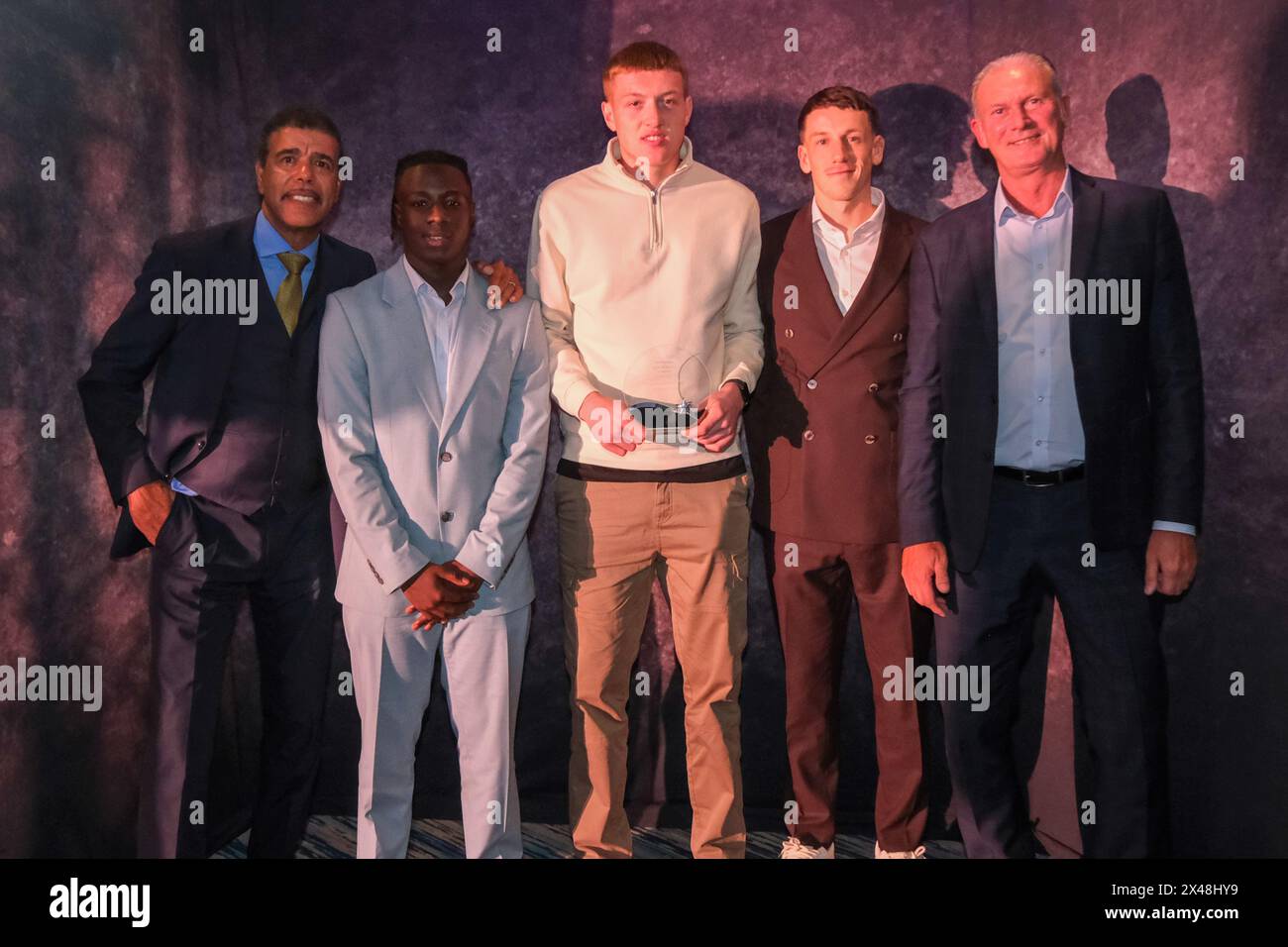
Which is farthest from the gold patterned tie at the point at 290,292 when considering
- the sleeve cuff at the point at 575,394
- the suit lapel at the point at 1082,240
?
the suit lapel at the point at 1082,240

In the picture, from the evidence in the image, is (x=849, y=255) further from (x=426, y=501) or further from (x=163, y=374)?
(x=163, y=374)

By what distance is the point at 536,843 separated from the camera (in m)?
3.92

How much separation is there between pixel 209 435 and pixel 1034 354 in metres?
2.53

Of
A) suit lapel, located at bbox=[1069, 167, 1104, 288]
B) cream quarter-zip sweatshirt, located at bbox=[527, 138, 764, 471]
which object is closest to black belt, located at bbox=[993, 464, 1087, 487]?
suit lapel, located at bbox=[1069, 167, 1104, 288]

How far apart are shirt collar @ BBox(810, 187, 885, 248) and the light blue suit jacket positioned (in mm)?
1146

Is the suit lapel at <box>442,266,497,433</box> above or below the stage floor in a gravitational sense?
above

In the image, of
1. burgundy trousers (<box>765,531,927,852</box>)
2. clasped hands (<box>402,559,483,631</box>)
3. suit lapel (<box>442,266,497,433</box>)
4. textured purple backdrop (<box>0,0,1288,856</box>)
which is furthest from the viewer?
burgundy trousers (<box>765,531,927,852</box>)

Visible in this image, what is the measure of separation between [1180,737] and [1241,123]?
1.96 metres

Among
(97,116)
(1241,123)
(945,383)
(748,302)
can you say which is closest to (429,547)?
(748,302)

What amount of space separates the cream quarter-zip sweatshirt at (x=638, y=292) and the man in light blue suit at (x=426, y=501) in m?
0.27

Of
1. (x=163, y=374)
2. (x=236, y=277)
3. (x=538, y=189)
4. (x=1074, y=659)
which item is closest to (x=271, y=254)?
(x=236, y=277)

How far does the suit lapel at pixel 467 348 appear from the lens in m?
3.13

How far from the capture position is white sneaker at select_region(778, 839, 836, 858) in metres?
3.58

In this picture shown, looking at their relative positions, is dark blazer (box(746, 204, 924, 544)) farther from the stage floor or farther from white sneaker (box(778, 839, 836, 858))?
the stage floor
